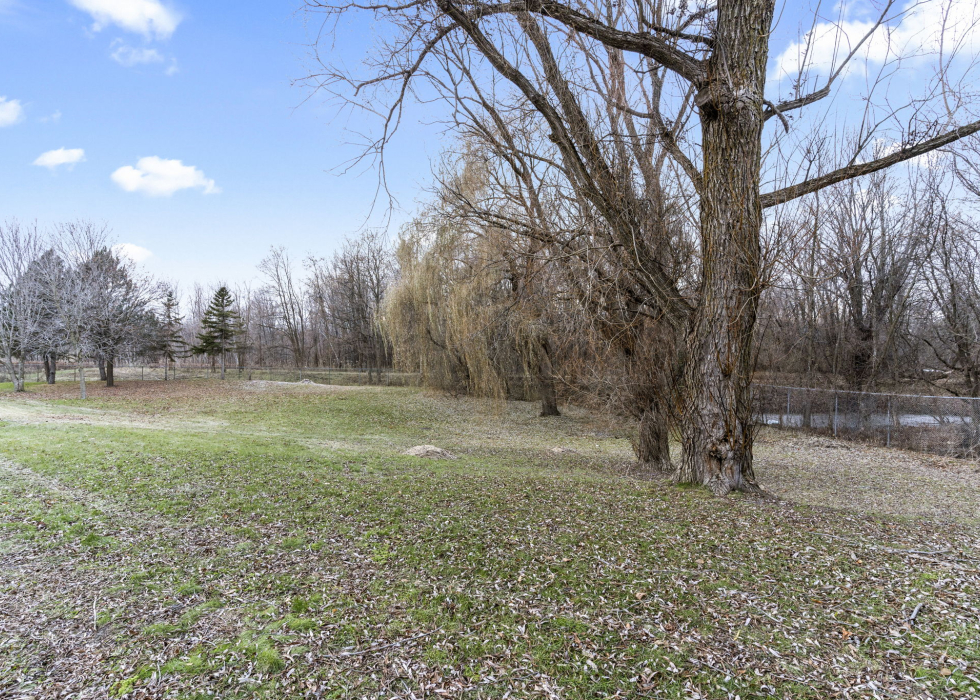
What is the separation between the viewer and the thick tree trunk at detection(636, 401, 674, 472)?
9812 mm

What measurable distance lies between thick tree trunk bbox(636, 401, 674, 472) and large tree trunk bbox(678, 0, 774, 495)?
404cm

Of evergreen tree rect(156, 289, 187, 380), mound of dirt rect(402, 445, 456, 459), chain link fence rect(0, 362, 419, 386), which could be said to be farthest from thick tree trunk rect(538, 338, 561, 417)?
evergreen tree rect(156, 289, 187, 380)

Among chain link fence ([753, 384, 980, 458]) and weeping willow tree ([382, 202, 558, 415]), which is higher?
weeping willow tree ([382, 202, 558, 415])

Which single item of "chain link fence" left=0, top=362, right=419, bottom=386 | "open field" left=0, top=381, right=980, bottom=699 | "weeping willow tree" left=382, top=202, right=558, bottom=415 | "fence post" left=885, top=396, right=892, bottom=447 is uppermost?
"weeping willow tree" left=382, top=202, right=558, bottom=415

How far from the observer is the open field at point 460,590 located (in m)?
2.75

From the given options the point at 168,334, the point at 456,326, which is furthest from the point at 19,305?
the point at 456,326

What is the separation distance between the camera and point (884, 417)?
15.7 metres

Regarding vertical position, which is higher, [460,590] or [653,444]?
[460,590]

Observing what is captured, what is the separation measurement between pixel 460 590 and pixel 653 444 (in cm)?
726

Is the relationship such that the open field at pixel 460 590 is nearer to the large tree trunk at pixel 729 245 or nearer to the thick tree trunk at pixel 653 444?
the large tree trunk at pixel 729 245

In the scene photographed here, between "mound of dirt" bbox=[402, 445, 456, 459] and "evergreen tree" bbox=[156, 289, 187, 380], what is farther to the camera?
"evergreen tree" bbox=[156, 289, 187, 380]

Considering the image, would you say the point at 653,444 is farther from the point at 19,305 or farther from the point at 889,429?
the point at 19,305

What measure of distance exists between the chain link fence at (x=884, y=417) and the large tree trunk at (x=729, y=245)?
24.0ft

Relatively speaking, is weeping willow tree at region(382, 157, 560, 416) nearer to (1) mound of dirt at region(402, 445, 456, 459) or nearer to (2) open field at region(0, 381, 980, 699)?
(1) mound of dirt at region(402, 445, 456, 459)
